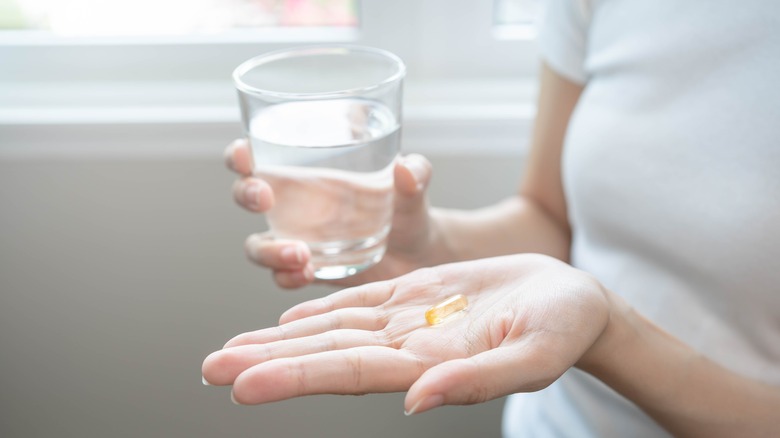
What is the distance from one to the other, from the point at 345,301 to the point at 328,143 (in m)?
0.14

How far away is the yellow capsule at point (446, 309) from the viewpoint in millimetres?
558

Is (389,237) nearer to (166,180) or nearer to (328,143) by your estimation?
(328,143)

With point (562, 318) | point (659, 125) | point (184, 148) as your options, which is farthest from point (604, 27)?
point (184, 148)

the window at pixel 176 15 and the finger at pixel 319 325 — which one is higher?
the window at pixel 176 15

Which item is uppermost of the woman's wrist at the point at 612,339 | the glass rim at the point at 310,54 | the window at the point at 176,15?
the glass rim at the point at 310,54

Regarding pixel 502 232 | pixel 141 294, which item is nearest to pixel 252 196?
pixel 502 232

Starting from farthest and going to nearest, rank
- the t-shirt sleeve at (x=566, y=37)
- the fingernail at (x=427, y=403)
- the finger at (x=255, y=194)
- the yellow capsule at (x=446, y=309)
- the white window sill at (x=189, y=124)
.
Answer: the white window sill at (x=189, y=124) < the t-shirt sleeve at (x=566, y=37) < the finger at (x=255, y=194) < the yellow capsule at (x=446, y=309) < the fingernail at (x=427, y=403)

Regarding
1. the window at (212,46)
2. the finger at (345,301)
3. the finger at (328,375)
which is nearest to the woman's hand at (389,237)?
the finger at (345,301)

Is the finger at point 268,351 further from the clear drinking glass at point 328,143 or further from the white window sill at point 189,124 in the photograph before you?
the white window sill at point 189,124

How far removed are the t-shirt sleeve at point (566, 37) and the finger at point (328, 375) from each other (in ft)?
1.50

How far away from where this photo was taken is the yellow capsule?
56 centimetres

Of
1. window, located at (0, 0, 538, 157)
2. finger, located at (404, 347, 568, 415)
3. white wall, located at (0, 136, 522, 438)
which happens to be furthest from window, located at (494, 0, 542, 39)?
finger, located at (404, 347, 568, 415)

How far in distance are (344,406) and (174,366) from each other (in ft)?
0.97

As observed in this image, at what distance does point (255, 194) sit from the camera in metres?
0.69
